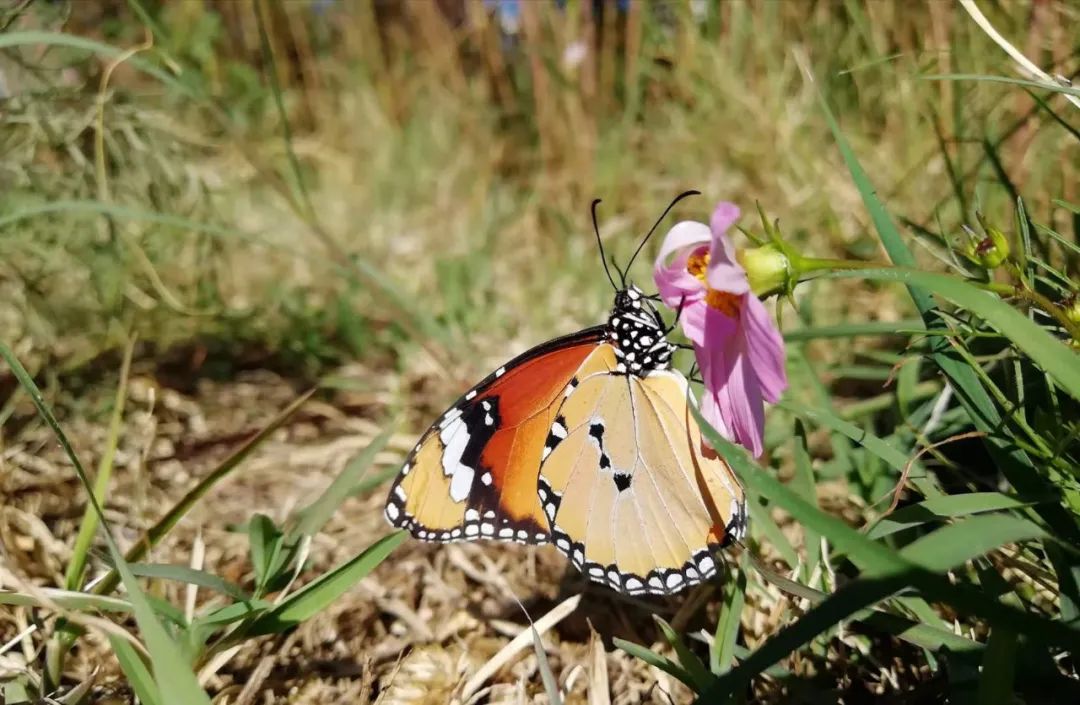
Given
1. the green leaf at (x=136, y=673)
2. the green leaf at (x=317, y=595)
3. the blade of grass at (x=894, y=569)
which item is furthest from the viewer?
the green leaf at (x=317, y=595)

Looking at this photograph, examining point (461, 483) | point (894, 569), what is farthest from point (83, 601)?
point (894, 569)

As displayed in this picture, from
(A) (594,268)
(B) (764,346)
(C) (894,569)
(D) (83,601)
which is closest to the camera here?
(C) (894,569)

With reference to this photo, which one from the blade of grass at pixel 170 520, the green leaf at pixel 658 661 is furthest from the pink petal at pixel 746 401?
the blade of grass at pixel 170 520

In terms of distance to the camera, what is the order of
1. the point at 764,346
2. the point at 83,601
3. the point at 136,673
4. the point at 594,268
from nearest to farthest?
the point at 764,346, the point at 136,673, the point at 83,601, the point at 594,268

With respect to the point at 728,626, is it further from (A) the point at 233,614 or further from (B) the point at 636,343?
(A) the point at 233,614

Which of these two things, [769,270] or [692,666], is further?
[692,666]

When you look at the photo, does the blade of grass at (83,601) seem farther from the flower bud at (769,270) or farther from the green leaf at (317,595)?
the flower bud at (769,270)

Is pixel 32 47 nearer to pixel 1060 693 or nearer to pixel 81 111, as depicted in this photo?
pixel 81 111

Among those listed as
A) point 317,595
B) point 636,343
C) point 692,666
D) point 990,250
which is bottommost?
point 692,666
